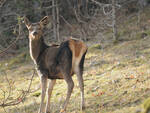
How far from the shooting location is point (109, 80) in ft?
34.5

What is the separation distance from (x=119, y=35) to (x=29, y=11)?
8.17m

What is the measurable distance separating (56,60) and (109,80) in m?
2.85

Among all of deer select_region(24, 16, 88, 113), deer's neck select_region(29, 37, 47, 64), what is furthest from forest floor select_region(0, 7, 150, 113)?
deer's neck select_region(29, 37, 47, 64)

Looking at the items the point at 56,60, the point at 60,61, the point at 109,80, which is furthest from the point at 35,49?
the point at 109,80

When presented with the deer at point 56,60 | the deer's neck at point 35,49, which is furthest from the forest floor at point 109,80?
the deer's neck at point 35,49

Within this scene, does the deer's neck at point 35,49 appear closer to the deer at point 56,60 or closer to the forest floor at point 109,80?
the deer at point 56,60

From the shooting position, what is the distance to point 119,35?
19.6 metres

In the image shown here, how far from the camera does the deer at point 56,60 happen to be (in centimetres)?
822

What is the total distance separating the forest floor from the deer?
16.0 inches

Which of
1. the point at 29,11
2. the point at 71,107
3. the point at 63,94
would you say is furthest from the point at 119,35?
the point at 71,107

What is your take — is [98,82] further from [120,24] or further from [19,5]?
[19,5]

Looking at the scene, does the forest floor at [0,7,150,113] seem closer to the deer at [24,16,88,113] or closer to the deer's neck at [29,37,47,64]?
the deer at [24,16,88,113]

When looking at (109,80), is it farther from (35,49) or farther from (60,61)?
(35,49)

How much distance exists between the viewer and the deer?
822 centimetres
